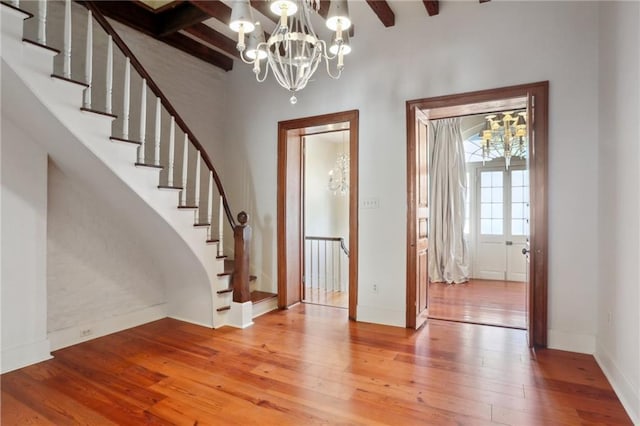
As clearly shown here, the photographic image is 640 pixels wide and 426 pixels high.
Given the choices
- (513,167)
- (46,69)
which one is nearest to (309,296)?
(46,69)

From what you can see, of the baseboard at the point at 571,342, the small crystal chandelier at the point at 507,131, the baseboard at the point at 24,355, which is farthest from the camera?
the small crystal chandelier at the point at 507,131

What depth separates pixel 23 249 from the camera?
2.82 m

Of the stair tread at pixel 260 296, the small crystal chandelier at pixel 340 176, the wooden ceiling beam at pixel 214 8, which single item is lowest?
the stair tread at pixel 260 296

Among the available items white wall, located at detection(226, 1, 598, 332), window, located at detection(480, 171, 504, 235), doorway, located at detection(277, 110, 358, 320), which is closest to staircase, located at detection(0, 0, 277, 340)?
doorway, located at detection(277, 110, 358, 320)

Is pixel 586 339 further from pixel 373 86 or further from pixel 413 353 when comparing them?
pixel 373 86

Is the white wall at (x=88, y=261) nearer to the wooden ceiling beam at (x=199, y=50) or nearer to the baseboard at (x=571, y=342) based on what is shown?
the wooden ceiling beam at (x=199, y=50)

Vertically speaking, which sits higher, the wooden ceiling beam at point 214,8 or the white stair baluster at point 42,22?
the wooden ceiling beam at point 214,8

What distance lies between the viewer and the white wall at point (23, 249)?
2.71m

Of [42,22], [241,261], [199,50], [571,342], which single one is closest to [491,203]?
[571,342]

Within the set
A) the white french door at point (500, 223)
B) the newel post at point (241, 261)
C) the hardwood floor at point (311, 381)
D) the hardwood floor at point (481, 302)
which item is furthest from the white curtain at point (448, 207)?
the newel post at point (241, 261)

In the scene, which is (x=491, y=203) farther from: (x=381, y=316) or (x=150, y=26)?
(x=150, y=26)

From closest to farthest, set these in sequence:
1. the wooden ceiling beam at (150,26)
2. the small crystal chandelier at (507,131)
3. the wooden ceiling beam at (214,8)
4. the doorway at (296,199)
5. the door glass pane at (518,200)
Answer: the wooden ceiling beam at (214,8) < the wooden ceiling beam at (150,26) < the doorway at (296,199) < the small crystal chandelier at (507,131) < the door glass pane at (518,200)

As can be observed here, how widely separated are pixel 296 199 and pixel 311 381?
2.62 metres

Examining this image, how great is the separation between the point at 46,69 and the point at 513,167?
7.07 meters
